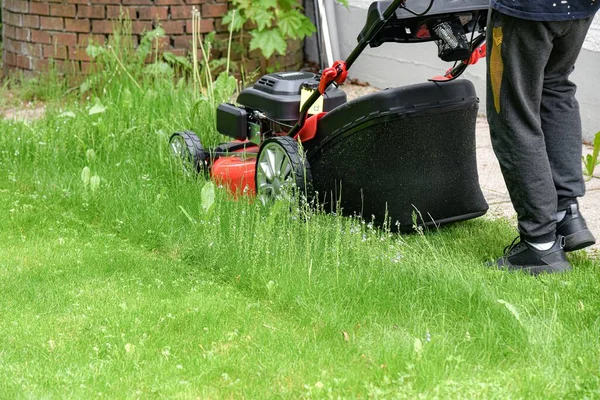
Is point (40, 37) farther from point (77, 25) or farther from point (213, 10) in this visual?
point (213, 10)

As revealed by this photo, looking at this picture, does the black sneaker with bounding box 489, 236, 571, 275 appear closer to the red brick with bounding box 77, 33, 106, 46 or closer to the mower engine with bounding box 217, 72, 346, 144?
the mower engine with bounding box 217, 72, 346, 144

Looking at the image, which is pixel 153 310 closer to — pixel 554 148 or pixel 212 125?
pixel 554 148

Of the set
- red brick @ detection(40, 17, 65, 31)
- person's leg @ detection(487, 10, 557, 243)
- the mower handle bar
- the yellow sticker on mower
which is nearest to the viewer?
person's leg @ detection(487, 10, 557, 243)

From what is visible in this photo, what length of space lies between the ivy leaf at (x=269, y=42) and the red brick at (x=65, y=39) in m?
1.26

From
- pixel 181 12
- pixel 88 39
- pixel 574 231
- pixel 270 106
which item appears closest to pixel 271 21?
pixel 181 12

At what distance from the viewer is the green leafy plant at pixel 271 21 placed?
23.0 ft

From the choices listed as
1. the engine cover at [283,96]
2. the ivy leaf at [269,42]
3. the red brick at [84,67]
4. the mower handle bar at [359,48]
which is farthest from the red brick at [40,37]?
the mower handle bar at [359,48]

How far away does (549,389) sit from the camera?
109 inches

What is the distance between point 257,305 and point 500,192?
1888mm

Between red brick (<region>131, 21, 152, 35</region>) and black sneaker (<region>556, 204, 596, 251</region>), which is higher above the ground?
red brick (<region>131, 21, 152, 35</region>)

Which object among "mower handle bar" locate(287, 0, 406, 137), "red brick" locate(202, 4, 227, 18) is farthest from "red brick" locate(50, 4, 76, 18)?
"mower handle bar" locate(287, 0, 406, 137)

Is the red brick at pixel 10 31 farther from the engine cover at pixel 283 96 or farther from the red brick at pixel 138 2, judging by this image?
the engine cover at pixel 283 96

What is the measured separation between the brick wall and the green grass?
2572mm

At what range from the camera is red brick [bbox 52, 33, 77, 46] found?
7180mm
